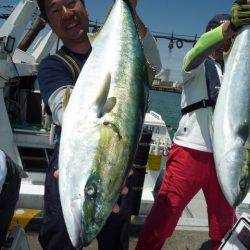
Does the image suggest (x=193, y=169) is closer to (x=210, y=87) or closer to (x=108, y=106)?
(x=210, y=87)

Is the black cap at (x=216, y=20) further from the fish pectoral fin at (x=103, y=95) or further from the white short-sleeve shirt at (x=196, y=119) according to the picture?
the fish pectoral fin at (x=103, y=95)

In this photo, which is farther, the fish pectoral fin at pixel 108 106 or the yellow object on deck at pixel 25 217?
the yellow object on deck at pixel 25 217

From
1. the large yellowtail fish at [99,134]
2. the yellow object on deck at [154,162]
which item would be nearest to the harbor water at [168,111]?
the large yellowtail fish at [99,134]

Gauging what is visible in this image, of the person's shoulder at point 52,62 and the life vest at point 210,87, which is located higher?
the person's shoulder at point 52,62

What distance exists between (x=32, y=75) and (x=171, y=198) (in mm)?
4857

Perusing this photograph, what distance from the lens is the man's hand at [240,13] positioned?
1.83 metres

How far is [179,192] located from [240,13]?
155cm

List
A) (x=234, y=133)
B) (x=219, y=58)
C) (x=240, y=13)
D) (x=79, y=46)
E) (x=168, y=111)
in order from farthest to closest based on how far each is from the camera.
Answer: (x=168, y=111)
(x=219, y=58)
(x=79, y=46)
(x=240, y=13)
(x=234, y=133)

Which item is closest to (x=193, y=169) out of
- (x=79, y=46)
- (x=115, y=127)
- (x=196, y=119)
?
(x=196, y=119)

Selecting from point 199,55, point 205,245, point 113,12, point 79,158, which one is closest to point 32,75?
point 205,245

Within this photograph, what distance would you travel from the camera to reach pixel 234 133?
1722 millimetres

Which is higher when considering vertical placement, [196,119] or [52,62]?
[52,62]

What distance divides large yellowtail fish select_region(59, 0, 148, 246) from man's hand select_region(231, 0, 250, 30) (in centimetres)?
56

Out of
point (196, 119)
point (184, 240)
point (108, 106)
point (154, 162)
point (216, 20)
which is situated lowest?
point (184, 240)
